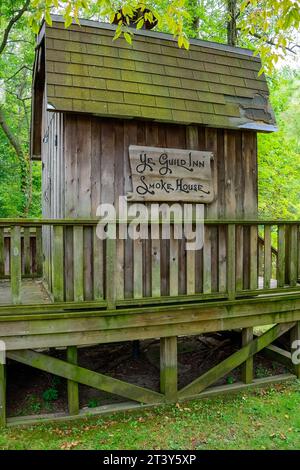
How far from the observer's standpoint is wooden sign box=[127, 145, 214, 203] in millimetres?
4988

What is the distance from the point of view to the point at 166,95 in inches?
203

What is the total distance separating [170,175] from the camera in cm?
516

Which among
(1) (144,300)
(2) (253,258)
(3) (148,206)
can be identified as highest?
(3) (148,206)

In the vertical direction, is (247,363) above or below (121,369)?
above

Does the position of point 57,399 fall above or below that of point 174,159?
below

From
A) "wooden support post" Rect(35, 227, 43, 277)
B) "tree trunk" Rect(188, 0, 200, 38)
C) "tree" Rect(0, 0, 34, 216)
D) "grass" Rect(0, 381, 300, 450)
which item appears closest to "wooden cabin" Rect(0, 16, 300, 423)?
"grass" Rect(0, 381, 300, 450)

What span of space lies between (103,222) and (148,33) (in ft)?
9.82

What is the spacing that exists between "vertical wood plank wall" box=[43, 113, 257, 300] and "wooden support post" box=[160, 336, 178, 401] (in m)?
0.70

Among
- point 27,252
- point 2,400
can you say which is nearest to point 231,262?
point 2,400

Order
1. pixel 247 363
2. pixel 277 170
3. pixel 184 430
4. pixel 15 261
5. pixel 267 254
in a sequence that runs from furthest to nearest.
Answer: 1. pixel 277 170
2. pixel 247 363
3. pixel 267 254
4. pixel 184 430
5. pixel 15 261

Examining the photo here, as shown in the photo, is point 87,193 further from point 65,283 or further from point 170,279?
point 170,279

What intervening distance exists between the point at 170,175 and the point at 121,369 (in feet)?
10.2

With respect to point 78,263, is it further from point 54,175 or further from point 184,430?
point 184,430
